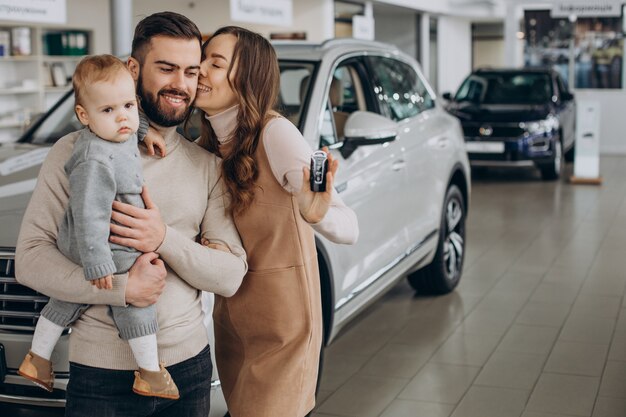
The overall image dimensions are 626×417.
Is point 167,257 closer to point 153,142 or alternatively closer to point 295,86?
point 153,142

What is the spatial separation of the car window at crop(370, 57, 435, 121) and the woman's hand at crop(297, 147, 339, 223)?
2822mm

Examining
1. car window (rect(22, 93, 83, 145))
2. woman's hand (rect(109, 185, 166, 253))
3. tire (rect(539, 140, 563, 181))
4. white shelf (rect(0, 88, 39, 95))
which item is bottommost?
tire (rect(539, 140, 563, 181))

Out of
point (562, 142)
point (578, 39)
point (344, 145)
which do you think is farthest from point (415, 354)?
point (578, 39)

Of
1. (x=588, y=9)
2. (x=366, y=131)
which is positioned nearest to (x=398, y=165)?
(x=366, y=131)

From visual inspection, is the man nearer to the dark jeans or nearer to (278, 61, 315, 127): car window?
the dark jeans

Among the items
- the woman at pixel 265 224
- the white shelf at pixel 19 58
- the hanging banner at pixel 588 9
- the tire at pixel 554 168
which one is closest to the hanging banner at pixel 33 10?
the woman at pixel 265 224

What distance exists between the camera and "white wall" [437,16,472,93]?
20.2m

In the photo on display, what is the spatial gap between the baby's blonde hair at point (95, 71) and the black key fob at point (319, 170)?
481mm

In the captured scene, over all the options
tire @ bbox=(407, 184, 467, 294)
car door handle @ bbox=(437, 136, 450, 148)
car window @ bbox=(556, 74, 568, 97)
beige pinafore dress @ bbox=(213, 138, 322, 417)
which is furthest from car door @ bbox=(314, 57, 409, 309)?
car window @ bbox=(556, 74, 568, 97)

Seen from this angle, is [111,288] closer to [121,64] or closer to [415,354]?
[121,64]

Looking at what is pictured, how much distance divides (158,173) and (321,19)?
39.5 feet

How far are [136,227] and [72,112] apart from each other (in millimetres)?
2882

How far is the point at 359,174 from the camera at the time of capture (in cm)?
439

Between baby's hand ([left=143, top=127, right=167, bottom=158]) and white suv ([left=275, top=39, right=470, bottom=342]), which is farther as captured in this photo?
white suv ([left=275, top=39, right=470, bottom=342])
